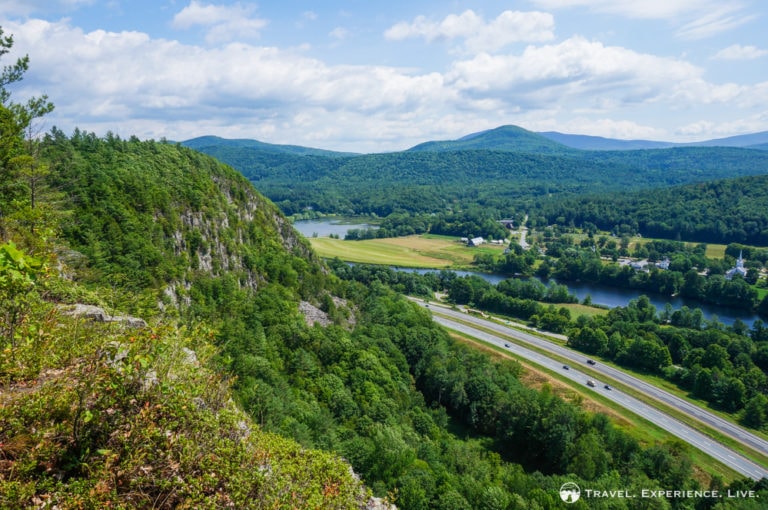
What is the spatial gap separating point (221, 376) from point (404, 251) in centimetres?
15223

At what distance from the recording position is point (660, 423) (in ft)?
167

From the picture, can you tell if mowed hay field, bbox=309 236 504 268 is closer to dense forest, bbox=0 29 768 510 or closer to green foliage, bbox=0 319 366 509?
dense forest, bbox=0 29 768 510

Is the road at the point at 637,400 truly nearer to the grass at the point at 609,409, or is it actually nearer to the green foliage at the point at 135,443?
the grass at the point at 609,409

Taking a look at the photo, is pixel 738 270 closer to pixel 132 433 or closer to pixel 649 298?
pixel 649 298

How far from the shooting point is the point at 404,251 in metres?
164

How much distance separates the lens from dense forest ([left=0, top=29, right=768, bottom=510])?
311 inches

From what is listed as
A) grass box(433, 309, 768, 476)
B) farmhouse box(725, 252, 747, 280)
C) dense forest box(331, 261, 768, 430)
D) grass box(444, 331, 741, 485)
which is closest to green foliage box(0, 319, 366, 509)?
grass box(444, 331, 741, 485)

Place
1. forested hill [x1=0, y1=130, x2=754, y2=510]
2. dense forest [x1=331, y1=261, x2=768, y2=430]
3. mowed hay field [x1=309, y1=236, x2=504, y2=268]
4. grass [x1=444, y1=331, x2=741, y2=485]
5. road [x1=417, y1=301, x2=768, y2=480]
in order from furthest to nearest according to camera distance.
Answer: mowed hay field [x1=309, y1=236, x2=504, y2=268] → dense forest [x1=331, y1=261, x2=768, y2=430] → road [x1=417, y1=301, x2=768, y2=480] → grass [x1=444, y1=331, x2=741, y2=485] → forested hill [x1=0, y1=130, x2=754, y2=510]

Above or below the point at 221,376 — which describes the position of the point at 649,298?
below

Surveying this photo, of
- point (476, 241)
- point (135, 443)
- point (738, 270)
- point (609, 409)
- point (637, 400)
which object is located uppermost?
point (135, 443)

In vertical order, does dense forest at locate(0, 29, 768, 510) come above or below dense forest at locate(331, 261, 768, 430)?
above

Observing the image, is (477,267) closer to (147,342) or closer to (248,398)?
(248,398)

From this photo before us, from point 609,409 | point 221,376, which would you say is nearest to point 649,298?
point 609,409

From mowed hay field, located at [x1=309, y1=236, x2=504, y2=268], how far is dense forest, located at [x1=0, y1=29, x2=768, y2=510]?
6312 cm
